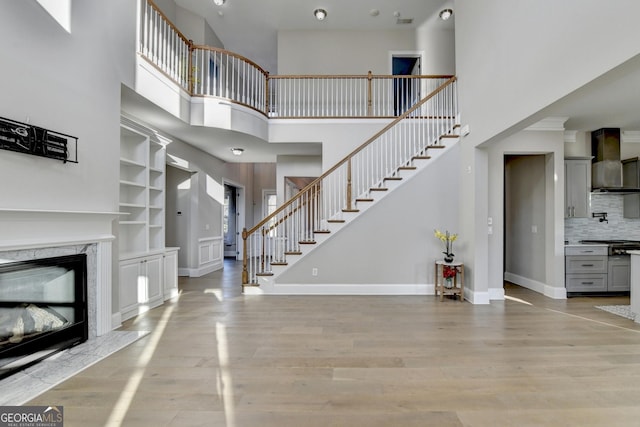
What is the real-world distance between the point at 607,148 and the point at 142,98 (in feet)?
24.2

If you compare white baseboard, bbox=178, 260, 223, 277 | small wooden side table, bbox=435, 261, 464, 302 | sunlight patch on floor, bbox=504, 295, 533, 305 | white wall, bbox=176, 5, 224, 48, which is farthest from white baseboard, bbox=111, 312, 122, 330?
white wall, bbox=176, 5, 224, 48

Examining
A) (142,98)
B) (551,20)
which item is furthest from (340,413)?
(142,98)

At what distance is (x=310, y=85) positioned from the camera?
21.7ft

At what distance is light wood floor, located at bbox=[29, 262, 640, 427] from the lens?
1.89 m

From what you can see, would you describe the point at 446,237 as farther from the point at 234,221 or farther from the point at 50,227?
the point at 234,221

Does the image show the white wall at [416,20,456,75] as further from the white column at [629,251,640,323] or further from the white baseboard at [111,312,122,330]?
the white baseboard at [111,312,122,330]

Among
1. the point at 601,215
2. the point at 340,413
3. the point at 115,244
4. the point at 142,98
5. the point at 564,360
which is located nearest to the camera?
the point at 340,413

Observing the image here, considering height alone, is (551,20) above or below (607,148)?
above

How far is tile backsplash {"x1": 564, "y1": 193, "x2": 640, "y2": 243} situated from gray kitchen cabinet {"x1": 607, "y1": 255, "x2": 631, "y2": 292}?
0.58m

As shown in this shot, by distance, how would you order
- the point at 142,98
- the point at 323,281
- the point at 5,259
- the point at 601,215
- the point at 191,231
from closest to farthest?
the point at 5,259 < the point at 142,98 < the point at 323,281 < the point at 601,215 < the point at 191,231

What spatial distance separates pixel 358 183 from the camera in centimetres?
571

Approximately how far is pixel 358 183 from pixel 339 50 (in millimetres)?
3637

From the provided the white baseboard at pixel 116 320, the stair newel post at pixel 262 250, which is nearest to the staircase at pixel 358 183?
the stair newel post at pixel 262 250

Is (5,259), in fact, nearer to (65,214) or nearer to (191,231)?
(65,214)
